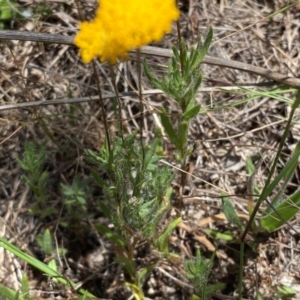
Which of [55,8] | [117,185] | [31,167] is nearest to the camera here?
[117,185]

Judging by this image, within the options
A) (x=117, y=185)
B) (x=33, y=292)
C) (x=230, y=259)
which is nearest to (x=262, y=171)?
(x=230, y=259)


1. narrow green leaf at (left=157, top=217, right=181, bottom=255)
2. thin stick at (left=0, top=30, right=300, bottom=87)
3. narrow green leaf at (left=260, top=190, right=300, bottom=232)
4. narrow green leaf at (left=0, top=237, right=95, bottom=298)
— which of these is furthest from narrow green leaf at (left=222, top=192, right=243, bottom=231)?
narrow green leaf at (left=0, top=237, right=95, bottom=298)

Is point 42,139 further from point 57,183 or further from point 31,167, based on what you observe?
point 31,167

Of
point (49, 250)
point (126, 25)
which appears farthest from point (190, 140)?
point (126, 25)

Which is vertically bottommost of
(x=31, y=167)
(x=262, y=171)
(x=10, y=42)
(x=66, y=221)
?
(x=66, y=221)

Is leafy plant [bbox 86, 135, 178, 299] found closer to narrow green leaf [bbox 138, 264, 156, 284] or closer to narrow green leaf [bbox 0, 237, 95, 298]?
narrow green leaf [bbox 138, 264, 156, 284]

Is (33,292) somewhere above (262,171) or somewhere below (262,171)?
below

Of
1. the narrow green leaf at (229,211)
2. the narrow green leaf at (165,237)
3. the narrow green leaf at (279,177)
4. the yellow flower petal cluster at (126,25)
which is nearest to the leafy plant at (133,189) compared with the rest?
the narrow green leaf at (165,237)

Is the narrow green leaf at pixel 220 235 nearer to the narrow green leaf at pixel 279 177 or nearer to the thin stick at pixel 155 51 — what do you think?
the narrow green leaf at pixel 279 177
